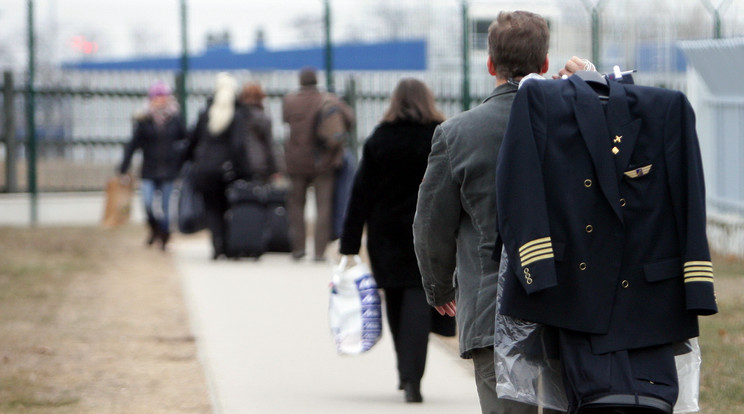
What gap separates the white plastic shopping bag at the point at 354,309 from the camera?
6414 mm

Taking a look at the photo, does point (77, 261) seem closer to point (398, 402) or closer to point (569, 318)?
point (398, 402)

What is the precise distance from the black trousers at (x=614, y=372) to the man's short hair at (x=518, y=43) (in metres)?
1.03

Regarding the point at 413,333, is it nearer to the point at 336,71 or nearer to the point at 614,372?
the point at 614,372

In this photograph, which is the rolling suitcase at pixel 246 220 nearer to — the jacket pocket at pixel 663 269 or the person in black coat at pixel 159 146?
the person in black coat at pixel 159 146

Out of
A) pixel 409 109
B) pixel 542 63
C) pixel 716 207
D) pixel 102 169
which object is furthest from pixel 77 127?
pixel 542 63

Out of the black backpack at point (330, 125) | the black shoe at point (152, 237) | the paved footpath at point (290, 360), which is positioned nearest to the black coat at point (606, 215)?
the paved footpath at point (290, 360)

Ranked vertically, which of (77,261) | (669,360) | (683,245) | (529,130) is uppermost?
(529,130)

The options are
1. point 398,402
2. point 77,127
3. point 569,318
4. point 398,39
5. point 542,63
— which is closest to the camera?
point 569,318

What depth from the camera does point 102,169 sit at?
16703 mm

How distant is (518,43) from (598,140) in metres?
0.68

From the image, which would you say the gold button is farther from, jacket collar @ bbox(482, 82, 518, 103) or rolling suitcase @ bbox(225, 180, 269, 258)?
rolling suitcase @ bbox(225, 180, 269, 258)

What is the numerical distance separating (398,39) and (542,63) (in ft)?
44.2

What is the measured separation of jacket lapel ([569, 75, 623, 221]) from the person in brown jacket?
346 inches

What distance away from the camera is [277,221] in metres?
12.7
